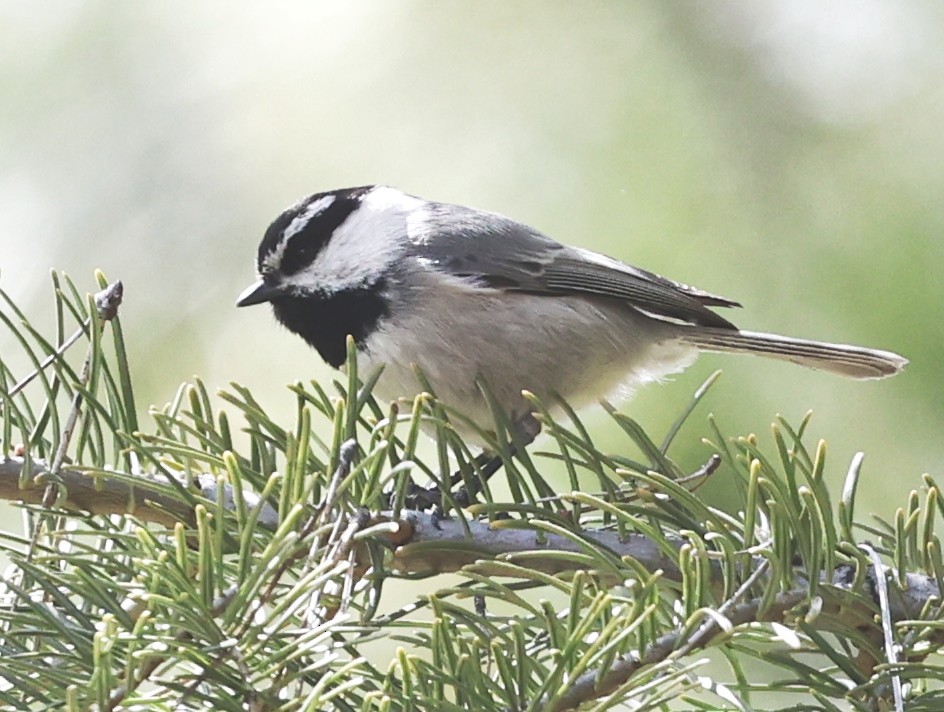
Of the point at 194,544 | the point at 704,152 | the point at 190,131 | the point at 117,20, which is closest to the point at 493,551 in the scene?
the point at 194,544

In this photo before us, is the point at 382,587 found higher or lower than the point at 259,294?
lower

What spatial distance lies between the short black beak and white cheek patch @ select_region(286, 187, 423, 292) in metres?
0.03

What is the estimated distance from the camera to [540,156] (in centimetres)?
164

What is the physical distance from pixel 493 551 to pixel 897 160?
809 millimetres

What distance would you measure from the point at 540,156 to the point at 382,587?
3.12 ft

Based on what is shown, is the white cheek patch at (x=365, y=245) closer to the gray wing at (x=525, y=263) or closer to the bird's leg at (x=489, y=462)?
the gray wing at (x=525, y=263)

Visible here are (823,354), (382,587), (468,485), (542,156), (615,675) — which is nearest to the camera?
(615,675)

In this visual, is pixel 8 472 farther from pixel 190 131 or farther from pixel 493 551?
pixel 190 131

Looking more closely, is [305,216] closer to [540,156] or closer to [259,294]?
[259,294]

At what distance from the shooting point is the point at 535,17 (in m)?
1.68

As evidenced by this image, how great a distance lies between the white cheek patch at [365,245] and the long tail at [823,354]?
0.56 m

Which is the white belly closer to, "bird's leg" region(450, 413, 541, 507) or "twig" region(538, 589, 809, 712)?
"bird's leg" region(450, 413, 541, 507)

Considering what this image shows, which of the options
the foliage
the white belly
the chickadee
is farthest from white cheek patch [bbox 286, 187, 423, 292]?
the foliage

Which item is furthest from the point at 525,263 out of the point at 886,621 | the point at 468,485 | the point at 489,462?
the point at 886,621
